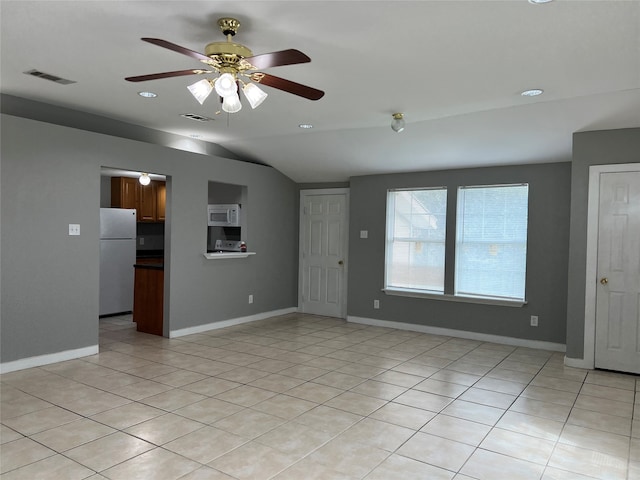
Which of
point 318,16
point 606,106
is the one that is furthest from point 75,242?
point 606,106

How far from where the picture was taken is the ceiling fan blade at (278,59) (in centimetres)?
228

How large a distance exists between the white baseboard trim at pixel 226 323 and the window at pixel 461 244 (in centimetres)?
182

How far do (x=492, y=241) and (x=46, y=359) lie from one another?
5111 mm

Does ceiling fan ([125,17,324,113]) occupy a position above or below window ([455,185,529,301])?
above

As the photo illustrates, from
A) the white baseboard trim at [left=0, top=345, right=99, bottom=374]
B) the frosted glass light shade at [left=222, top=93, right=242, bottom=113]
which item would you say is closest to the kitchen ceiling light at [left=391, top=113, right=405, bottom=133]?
the frosted glass light shade at [left=222, top=93, right=242, bottom=113]

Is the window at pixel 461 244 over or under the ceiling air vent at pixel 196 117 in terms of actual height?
under

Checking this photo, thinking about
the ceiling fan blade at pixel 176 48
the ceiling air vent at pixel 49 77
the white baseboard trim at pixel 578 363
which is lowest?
the white baseboard trim at pixel 578 363

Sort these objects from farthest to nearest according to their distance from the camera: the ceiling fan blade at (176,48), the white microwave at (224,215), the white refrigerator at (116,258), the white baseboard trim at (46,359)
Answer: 1. the white microwave at (224,215)
2. the white refrigerator at (116,258)
3. the white baseboard trim at (46,359)
4. the ceiling fan blade at (176,48)

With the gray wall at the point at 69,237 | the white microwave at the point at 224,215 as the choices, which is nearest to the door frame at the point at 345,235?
the white microwave at the point at 224,215

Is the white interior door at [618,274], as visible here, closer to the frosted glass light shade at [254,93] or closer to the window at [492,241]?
the window at [492,241]

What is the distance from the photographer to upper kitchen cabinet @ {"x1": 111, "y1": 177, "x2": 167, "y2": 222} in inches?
287

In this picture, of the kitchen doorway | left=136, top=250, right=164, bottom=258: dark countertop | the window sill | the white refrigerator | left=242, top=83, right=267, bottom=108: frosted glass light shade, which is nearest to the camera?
left=242, top=83, right=267, bottom=108: frosted glass light shade

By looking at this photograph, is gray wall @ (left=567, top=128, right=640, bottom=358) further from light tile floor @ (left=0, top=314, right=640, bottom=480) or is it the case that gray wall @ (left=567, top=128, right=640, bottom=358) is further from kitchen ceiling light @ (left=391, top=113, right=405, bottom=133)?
kitchen ceiling light @ (left=391, top=113, right=405, bottom=133)

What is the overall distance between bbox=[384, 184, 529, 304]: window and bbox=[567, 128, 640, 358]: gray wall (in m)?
0.86
